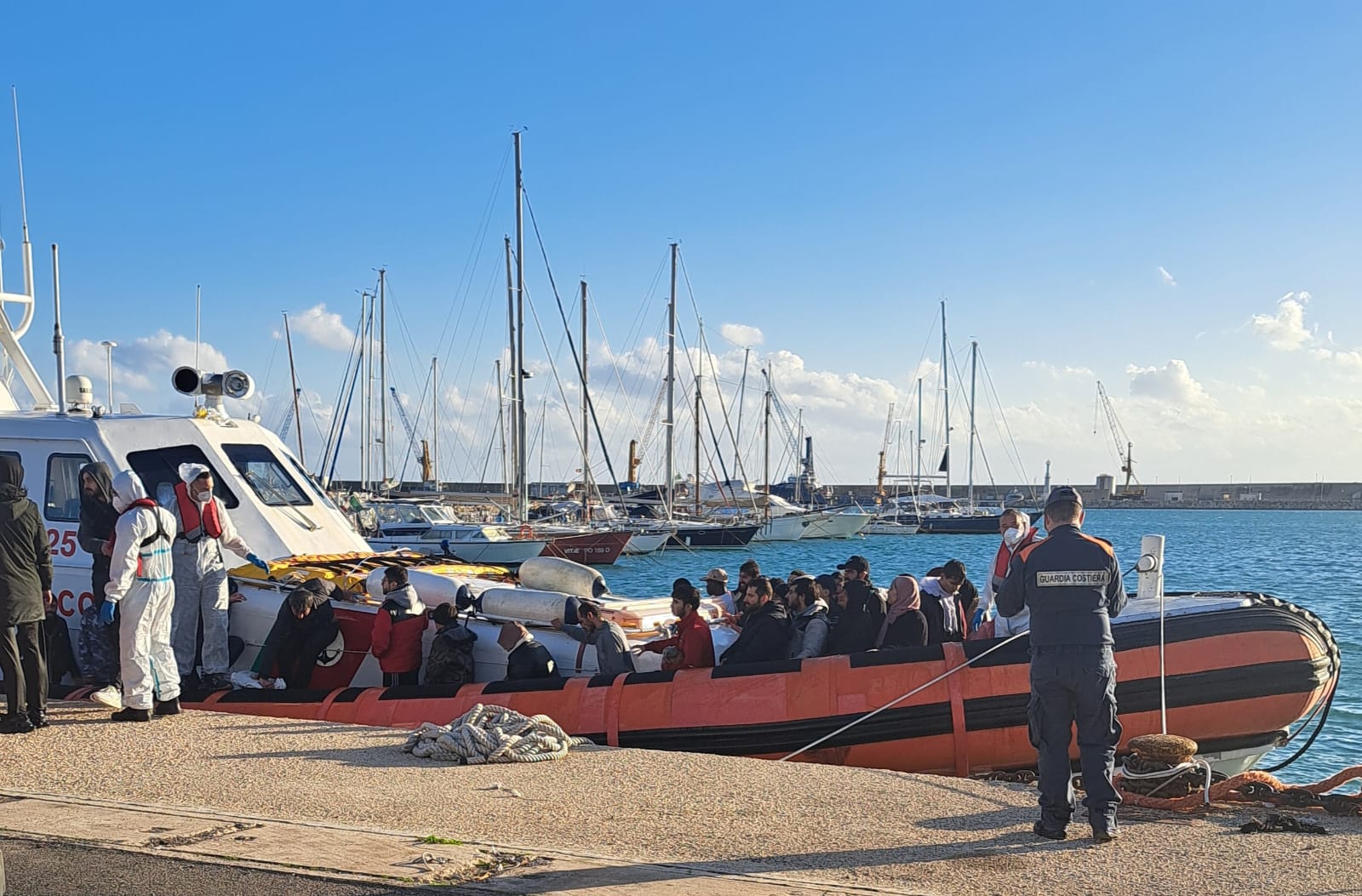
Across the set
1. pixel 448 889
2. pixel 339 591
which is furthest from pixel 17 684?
pixel 448 889

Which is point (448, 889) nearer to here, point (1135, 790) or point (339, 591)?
point (1135, 790)

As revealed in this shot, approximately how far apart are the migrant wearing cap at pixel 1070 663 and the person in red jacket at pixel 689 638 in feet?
10.5

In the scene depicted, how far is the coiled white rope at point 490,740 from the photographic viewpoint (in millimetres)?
6012

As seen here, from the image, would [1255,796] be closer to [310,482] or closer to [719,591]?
[719,591]

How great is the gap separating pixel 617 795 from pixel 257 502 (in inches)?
199

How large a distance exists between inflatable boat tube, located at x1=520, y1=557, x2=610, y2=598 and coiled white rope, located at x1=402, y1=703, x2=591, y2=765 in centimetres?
295

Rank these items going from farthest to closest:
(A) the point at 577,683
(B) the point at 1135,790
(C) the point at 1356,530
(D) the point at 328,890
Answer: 1. (C) the point at 1356,530
2. (A) the point at 577,683
3. (B) the point at 1135,790
4. (D) the point at 328,890

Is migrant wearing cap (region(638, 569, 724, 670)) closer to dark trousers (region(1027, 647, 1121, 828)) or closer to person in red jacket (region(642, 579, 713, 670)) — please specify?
person in red jacket (region(642, 579, 713, 670))

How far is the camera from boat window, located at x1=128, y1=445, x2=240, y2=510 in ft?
28.2

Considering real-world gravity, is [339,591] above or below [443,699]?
above

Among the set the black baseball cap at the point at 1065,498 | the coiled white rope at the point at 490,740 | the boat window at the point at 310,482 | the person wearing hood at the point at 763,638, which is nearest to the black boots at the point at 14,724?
the coiled white rope at the point at 490,740

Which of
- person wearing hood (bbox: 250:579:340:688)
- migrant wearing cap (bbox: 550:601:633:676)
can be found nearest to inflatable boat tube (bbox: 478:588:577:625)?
migrant wearing cap (bbox: 550:601:633:676)

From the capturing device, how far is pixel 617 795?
532 cm

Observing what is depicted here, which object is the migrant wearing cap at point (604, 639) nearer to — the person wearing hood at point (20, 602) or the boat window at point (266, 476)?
the boat window at point (266, 476)
